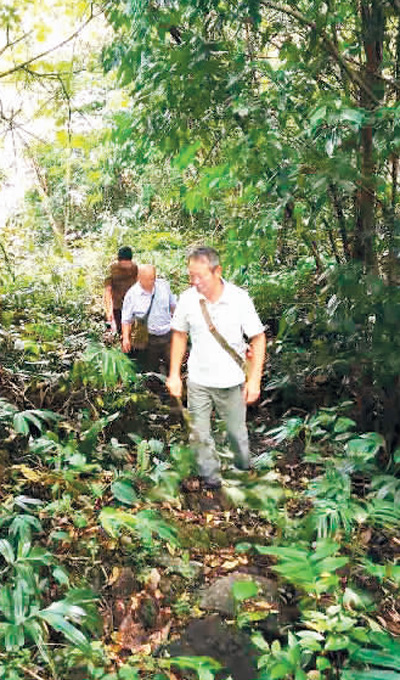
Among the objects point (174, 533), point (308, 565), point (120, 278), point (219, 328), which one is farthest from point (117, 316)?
point (308, 565)

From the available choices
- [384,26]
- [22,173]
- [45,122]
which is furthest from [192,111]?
[22,173]

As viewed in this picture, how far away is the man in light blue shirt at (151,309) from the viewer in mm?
5711

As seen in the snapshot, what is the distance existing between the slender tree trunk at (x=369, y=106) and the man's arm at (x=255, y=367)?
97cm

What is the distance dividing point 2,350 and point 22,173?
918cm

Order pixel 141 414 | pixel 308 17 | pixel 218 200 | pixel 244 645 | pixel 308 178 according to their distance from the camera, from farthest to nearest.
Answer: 1. pixel 218 200
2. pixel 141 414
3. pixel 308 17
4. pixel 308 178
5. pixel 244 645

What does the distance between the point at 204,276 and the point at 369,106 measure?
184 centimetres

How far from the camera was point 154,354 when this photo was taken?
5949 millimetres

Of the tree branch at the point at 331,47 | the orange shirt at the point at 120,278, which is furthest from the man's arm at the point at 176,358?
the orange shirt at the point at 120,278

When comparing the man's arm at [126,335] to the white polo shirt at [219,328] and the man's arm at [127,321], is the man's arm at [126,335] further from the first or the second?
the white polo shirt at [219,328]

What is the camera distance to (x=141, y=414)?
17.8 feet

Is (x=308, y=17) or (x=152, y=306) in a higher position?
(x=308, y=17)

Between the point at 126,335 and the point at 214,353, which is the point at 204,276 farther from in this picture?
the point at 126,335

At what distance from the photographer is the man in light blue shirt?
5.71 meters

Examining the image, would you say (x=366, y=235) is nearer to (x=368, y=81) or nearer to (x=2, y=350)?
(x=368, y=81)
